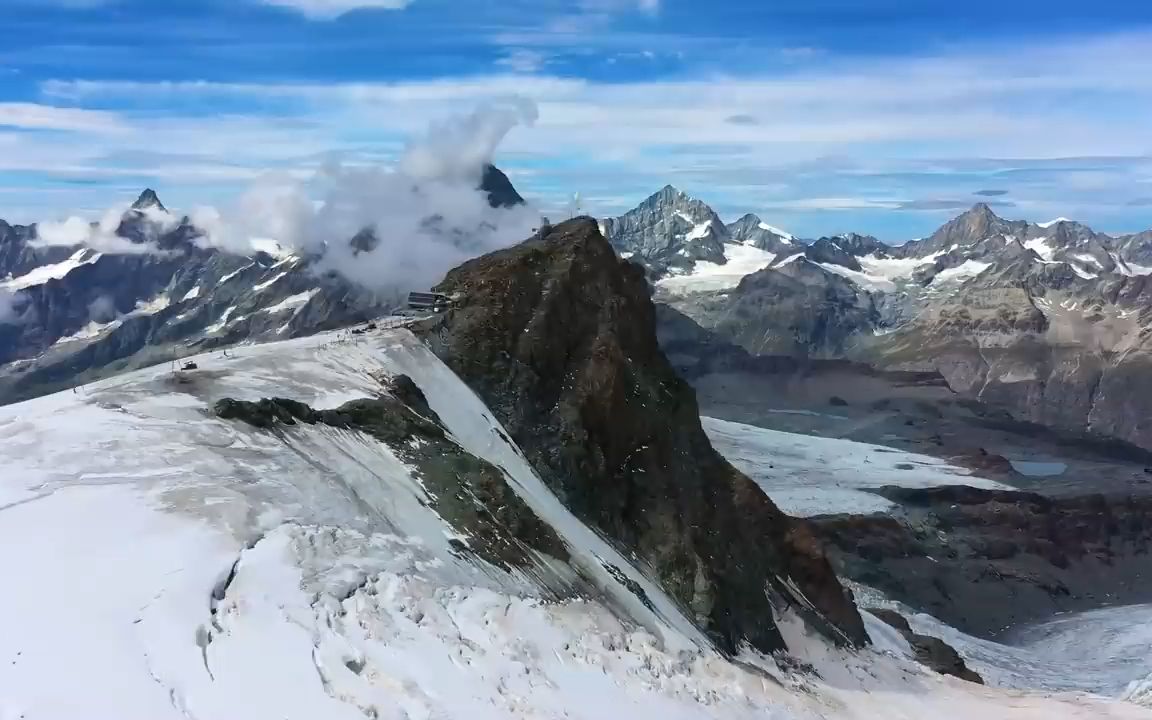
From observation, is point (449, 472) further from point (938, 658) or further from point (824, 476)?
point (824, 476)

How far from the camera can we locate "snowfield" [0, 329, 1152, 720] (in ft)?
58.7

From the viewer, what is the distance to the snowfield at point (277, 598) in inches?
705

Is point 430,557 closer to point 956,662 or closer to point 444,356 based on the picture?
point 444,356

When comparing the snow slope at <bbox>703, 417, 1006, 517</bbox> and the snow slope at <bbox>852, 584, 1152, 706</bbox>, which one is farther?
the snow slope at <bbox>703, 417, 1006, 517</bbox>

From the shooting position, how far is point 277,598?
70.5ft

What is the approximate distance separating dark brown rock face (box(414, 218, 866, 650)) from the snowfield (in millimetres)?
4156

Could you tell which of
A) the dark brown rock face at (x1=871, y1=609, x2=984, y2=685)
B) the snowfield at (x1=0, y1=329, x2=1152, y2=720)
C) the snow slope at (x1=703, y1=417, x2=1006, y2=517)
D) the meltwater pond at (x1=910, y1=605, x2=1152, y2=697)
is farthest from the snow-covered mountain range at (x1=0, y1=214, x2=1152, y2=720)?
the snow slope at (x1=703, y1=417, x2=1006, y2=517)

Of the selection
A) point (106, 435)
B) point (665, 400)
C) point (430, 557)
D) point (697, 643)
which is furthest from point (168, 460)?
point (665, 400)

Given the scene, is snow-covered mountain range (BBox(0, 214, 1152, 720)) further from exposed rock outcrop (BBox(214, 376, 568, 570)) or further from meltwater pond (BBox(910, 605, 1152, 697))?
meltwater pond (BBox(910, 605, 1152, 697))

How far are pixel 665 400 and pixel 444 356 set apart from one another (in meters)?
13.7

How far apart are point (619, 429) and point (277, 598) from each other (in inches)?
1022

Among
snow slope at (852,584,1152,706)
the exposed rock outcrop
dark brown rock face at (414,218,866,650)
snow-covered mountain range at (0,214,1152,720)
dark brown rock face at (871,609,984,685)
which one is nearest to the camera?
snow-covered mountain range at (0,214,1152,720)

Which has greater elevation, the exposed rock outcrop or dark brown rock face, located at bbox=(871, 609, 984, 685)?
the exposed rock outcrop

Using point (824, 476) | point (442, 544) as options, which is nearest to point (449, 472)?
point (442, 544)
